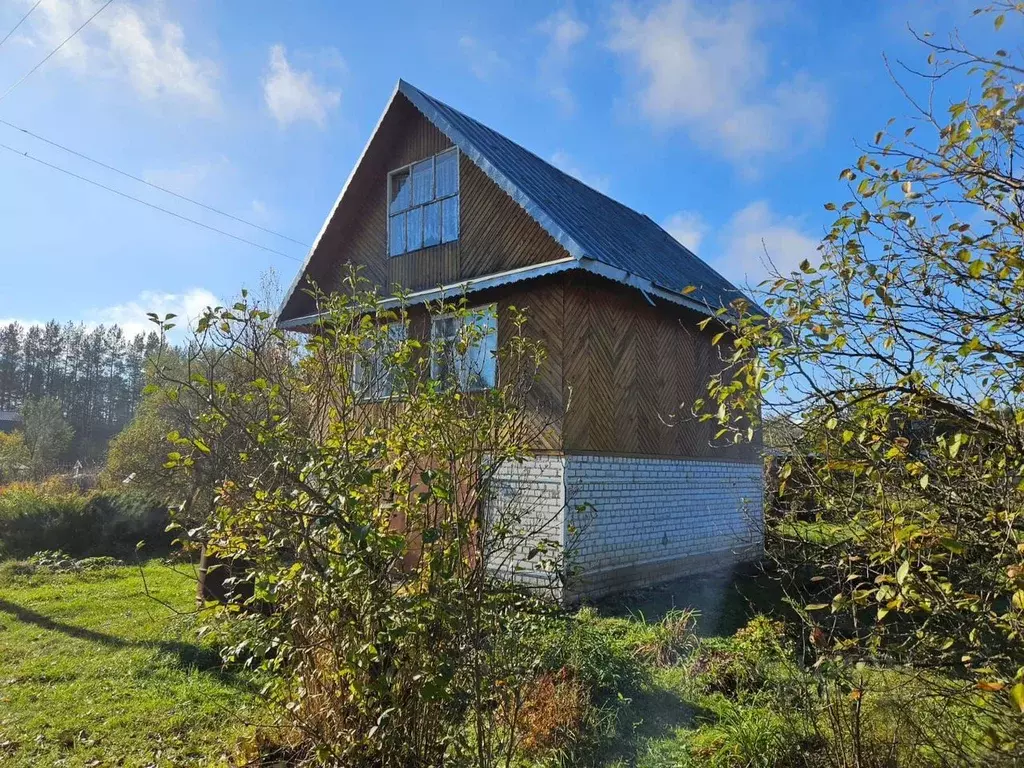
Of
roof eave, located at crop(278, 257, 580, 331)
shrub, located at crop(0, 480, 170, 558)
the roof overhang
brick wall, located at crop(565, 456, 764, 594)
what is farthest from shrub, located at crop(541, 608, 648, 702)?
shrub, located at crop(0, 480, 170, 558)

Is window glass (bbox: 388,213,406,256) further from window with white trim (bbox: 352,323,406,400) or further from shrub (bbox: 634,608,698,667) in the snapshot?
window with white trim (bbox: 352,323,406,400)

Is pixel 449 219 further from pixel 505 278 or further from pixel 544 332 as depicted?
pixel 544 332

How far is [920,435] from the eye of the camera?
3.09 metres

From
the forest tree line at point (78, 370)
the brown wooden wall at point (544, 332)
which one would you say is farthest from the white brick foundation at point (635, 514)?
the forest tree line at point (78, 370)

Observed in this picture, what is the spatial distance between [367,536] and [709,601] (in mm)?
7552

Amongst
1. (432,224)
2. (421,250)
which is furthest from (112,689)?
(432,224)

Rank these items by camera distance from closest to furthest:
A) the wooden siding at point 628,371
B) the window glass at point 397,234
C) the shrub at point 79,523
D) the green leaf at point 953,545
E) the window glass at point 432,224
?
the green leaf at point 953,545 < the wooden siding at point 628,371 < the window glass at point 432,224 < the window glass at point 397,234 < the shrub at point 79,523

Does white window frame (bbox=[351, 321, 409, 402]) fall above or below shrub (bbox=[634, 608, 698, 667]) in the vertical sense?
above

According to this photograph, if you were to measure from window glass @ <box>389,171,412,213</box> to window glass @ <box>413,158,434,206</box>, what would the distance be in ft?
0.66

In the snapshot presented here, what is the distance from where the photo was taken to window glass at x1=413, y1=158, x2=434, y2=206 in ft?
36.0

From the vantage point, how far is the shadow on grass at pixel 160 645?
18.5 feet

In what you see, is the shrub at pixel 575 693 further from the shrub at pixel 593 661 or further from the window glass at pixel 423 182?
the window glass at pixel 423 182

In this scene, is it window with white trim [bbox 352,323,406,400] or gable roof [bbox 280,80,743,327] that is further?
gable roof [bbox 280,80,743,327]

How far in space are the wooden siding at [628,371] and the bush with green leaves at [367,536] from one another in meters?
4.96
